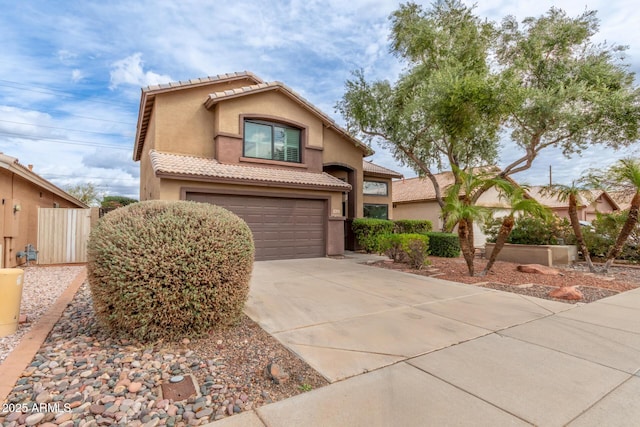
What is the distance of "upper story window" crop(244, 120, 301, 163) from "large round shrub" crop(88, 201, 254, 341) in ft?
29.1

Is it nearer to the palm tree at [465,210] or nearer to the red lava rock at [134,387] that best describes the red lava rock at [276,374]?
the red lava rock at [134,387]

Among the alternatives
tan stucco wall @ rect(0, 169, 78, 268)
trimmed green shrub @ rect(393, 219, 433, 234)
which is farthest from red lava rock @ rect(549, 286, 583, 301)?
tan stucco wall @ rect(0, 169, 78, 268)

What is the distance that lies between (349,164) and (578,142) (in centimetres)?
957

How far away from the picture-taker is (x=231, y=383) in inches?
118

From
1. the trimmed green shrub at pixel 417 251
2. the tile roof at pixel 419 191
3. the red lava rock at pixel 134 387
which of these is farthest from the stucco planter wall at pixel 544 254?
the red lava rock at pixel 134 387

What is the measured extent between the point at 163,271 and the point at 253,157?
9463 mm

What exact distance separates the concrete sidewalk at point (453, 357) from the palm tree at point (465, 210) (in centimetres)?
215

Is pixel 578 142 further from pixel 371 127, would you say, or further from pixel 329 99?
pixel 329 99

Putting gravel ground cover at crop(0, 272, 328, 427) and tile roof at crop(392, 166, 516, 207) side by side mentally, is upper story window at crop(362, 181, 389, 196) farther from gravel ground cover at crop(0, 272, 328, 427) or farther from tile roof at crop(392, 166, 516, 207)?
gravel ground cover at crop(0, 272, 328, 427)

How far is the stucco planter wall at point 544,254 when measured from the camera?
11.2 meters

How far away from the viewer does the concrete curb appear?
287 centimetres

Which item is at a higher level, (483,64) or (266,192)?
(483,64)

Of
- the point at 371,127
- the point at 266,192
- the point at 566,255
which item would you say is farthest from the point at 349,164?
the point at 566,255

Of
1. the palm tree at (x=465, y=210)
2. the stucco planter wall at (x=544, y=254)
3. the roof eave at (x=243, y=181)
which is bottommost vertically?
the stucco planter wall at (x=544, y=254)
